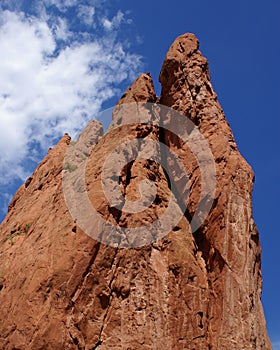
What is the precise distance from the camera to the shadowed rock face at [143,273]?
18156mm

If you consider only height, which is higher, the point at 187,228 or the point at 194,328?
the point at 187,228

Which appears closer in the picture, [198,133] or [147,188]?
→ [147,188]

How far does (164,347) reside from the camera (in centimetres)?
1786

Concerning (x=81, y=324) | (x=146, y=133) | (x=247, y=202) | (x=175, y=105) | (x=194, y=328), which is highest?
(x=175, y=105)

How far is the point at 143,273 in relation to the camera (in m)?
19.2

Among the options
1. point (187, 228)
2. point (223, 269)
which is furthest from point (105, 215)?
point (223, 269)

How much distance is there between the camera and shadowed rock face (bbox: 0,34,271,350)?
18.2 m

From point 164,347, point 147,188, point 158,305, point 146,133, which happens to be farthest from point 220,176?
point 164,347

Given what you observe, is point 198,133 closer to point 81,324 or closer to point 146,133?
point 146,133

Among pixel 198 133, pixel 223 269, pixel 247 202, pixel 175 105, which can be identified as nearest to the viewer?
pixel 223 269

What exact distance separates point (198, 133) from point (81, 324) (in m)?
11.7

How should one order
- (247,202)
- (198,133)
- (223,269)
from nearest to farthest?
1. (223,269)
2. (247,202)
3. (198,133)

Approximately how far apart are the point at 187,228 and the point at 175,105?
8.28 metres

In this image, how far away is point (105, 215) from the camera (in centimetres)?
2044
